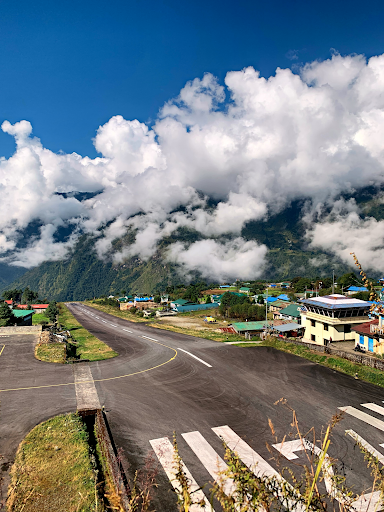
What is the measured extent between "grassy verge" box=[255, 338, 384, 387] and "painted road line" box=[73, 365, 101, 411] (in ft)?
63.0

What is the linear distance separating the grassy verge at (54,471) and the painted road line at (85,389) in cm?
252

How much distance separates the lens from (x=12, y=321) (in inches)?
2096

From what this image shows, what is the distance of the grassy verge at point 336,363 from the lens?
886 inches

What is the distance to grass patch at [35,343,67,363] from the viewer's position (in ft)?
93.1

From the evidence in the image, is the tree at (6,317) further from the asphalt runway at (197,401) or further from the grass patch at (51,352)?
the asphalt runway at (197,401)

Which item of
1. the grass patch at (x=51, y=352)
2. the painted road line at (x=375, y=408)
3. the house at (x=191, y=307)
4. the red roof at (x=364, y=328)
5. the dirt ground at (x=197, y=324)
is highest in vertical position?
the red roof at (x=364, y=328)

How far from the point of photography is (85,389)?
834 inches

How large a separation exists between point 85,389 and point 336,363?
20467 mm

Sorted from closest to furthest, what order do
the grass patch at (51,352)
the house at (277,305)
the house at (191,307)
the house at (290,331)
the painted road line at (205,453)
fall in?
the painted road line at (205,453) < the grass patch at (51,352) < the house at (290,331) < the house at (277,305) < the house at (191,307)

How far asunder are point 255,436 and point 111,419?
7719 millimetres

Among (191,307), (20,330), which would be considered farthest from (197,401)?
(191,307)

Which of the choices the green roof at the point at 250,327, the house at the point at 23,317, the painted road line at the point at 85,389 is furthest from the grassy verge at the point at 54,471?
the house at the point at 23,317

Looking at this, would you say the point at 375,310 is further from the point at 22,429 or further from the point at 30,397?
the point at 30,397

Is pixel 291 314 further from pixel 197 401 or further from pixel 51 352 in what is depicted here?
pixel 197 401
